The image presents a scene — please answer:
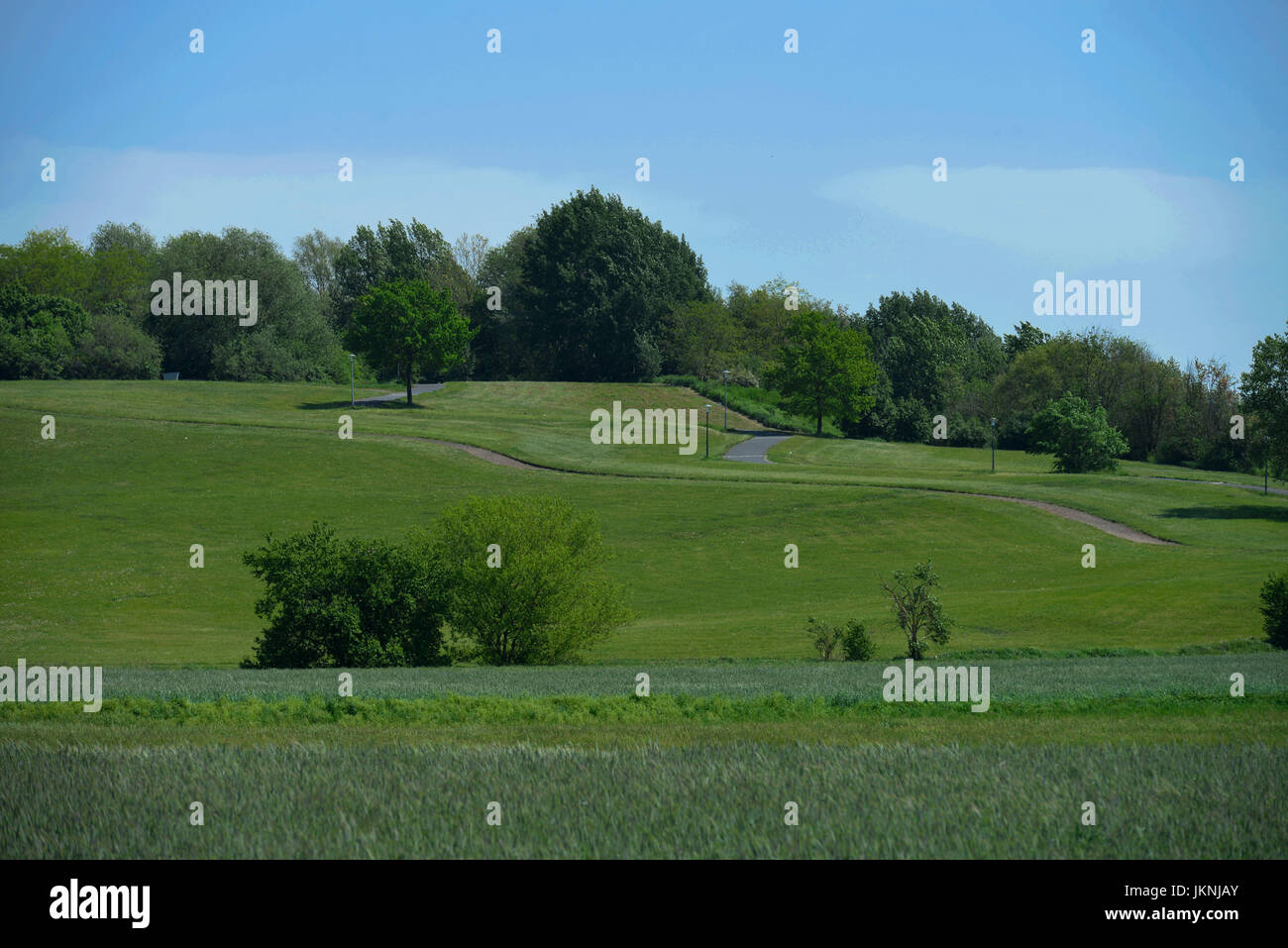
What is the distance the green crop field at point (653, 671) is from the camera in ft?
27.1

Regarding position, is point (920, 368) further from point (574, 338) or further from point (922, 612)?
point (922, 612)

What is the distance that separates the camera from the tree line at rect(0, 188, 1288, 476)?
103500 mm

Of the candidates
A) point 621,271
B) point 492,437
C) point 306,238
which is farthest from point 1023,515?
point 306,238

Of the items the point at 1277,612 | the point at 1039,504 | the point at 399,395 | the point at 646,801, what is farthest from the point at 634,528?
the point at 399,395

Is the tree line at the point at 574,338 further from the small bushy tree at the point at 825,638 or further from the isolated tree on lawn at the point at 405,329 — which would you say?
the small bushy tree at the point at 825,638

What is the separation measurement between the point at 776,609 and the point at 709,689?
78.8 ft

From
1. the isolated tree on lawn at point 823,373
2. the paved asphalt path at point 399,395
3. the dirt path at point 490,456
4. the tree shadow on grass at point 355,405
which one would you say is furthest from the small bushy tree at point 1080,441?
the paved asphalt path at point 399,395

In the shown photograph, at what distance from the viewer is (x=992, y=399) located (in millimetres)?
123062

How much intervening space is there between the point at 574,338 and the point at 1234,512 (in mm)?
84262

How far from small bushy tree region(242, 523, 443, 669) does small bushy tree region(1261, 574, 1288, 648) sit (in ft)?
79.5

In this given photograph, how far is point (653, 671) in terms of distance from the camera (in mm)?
26266

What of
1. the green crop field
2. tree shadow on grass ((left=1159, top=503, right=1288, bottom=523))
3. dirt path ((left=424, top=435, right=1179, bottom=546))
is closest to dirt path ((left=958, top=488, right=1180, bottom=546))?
dirt path ((left=424, top=435, right=1179, bottom=546))

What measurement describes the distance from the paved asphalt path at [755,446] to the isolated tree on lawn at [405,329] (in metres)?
28.2

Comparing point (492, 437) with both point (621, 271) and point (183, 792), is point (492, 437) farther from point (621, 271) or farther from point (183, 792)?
point (183, 792)
